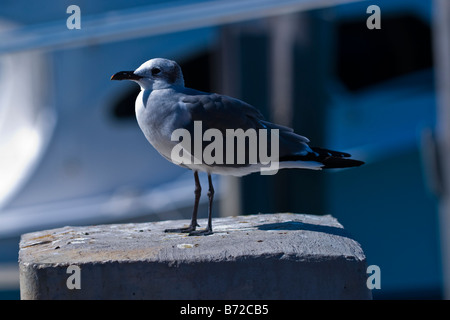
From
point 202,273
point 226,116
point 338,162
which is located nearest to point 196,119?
point 226,116

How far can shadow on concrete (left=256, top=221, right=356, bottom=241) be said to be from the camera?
13.3 ft

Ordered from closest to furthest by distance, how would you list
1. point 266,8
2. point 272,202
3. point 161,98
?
point 161,98 → point 266,8 → point 272,202

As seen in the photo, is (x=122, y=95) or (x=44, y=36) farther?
(x=122, y=95)

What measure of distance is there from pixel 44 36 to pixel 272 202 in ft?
9.78

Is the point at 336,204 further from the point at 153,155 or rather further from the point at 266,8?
the point at 266,8

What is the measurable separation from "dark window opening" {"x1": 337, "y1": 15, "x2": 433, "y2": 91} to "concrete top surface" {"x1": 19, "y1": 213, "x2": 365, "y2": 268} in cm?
636

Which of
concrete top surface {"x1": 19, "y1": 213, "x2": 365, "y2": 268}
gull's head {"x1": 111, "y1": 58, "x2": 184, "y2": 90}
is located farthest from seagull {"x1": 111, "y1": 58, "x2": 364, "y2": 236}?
concrete top surface {"x1": 19, "y1": 213, "x2": 365, "y2": 268}

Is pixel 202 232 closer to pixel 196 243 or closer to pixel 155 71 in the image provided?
pixel 196 243

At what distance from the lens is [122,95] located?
996 centimetres

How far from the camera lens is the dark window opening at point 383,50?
1058cm

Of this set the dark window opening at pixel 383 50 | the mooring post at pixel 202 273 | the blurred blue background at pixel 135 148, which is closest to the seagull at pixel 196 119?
the mooring post at pixel 202 273

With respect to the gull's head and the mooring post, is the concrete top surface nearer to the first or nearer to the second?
the mooring post

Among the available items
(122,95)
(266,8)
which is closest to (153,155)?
(122,95)

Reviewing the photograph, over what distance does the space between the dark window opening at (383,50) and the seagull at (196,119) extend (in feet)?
21.6
